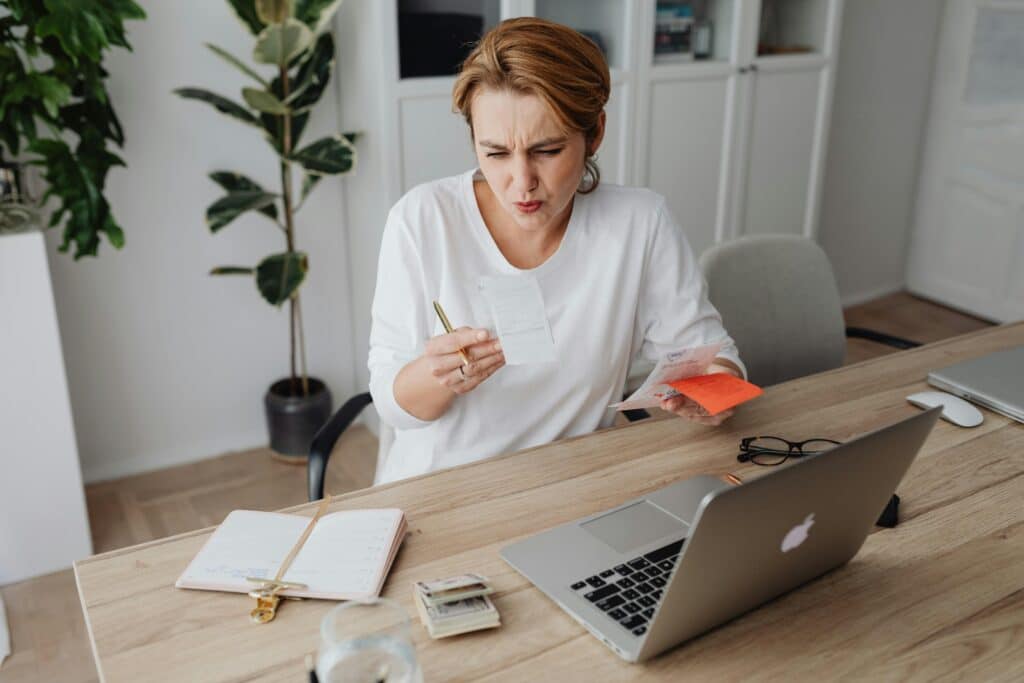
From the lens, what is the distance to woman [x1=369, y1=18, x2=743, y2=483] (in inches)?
59.2

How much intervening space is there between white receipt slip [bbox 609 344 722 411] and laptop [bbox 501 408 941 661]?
0.21 meters

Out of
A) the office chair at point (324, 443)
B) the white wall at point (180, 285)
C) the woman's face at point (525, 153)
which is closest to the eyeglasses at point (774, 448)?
the woman's face at point (525, 153)

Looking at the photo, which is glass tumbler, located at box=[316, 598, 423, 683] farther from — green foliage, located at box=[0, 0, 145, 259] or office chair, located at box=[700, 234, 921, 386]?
green foliage, located at box=[0, 0, 145, 259]

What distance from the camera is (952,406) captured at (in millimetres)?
1678

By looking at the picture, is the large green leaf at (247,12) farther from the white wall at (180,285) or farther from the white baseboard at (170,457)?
the white baseboard at (170,457)

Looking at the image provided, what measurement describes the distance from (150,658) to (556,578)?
47cm

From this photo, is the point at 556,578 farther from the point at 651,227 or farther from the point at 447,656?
the point at 651,227

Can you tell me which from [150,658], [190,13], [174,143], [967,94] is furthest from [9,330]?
[967,94]

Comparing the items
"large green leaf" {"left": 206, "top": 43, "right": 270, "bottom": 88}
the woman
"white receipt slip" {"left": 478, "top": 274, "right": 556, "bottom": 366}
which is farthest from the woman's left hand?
"large green leaf" {"left": 206, "top": 43, "right": 270, "bottom": 88}

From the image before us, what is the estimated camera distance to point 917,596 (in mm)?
1173

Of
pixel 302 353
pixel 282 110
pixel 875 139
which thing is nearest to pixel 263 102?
pixel 282 110

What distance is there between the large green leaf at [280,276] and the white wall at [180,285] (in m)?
0.28

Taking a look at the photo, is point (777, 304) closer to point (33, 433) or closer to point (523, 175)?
point (523, 175)

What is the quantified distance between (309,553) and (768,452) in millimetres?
735
